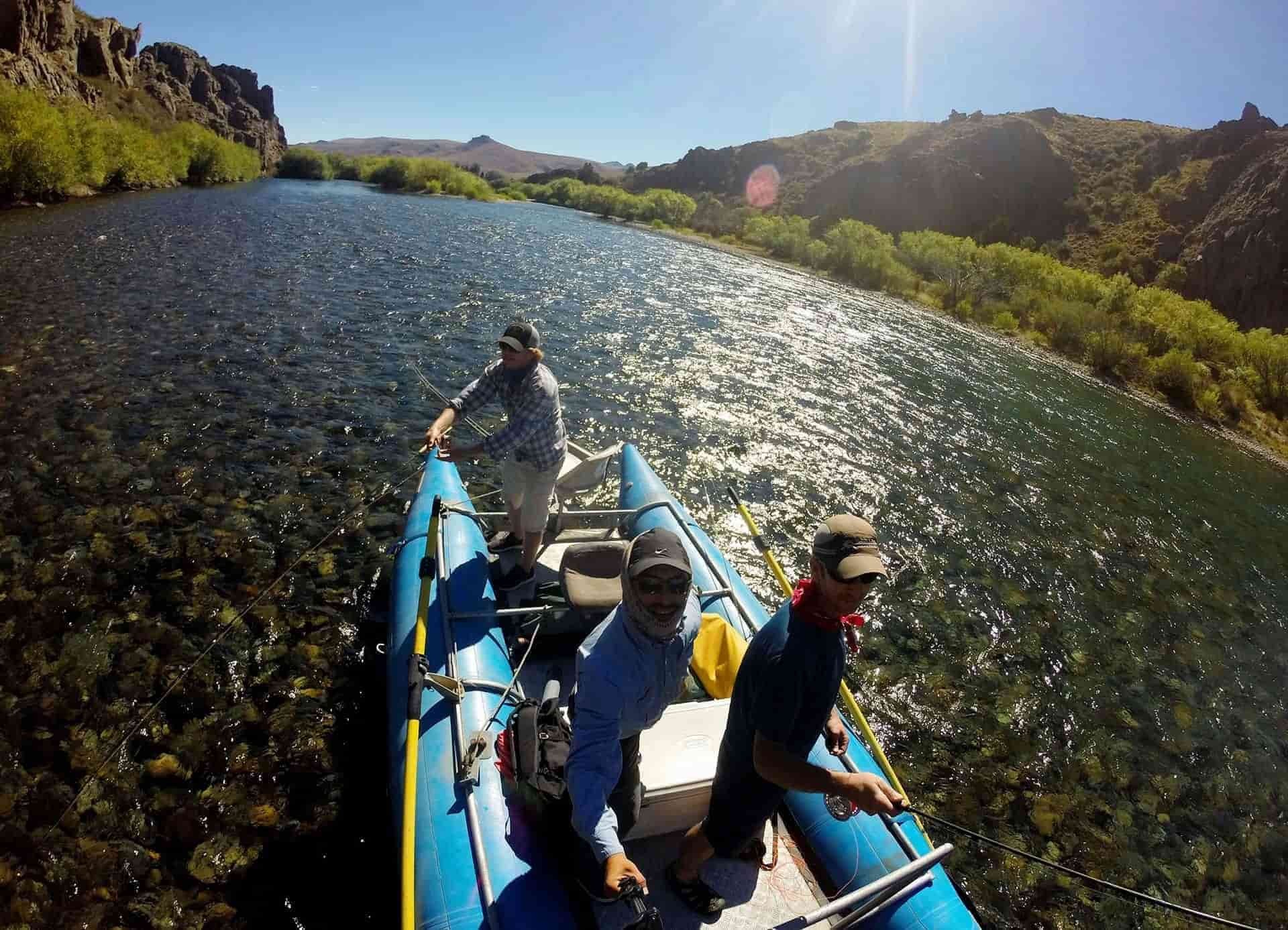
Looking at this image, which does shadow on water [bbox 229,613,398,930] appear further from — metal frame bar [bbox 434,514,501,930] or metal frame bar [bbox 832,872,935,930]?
metal frame bar [bbox 832,872,935,930]

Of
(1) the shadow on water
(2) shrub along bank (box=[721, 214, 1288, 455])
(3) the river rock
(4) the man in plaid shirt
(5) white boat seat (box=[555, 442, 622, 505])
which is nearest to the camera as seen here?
A: (1) the shadow on water

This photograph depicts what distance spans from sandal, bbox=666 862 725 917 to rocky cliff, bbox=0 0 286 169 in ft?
247

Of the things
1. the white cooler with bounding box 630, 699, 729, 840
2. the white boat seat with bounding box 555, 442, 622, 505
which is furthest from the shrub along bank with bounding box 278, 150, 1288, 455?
the white cooler with bounding box 630, 699, 729, 840

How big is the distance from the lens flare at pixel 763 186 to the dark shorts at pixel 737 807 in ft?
434

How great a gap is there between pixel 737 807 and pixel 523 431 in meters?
3.89

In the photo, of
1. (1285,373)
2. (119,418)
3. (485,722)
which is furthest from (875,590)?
(1285,373)

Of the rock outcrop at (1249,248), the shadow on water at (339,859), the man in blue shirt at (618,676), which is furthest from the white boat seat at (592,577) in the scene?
the rock outcrop at (1249,248)

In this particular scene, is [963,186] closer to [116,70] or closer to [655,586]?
[655,586]

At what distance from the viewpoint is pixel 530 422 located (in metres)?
6.32

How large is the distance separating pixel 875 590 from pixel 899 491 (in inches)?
183

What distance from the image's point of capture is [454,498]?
870 cm

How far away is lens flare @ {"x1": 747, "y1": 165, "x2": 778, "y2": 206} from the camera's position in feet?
420

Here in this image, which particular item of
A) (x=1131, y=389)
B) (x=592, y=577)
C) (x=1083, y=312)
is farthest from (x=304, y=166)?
(x=592, y=577)

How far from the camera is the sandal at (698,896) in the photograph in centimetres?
420
